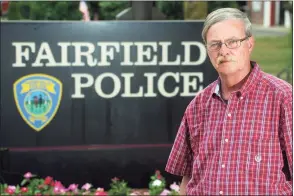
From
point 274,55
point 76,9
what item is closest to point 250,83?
point 274,55

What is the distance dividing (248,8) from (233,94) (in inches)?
207

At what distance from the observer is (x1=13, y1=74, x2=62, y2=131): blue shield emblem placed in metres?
5.05

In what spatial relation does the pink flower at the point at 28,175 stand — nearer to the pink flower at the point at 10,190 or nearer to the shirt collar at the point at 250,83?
the pink flower at the point at 10,190

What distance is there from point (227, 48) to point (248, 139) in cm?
22

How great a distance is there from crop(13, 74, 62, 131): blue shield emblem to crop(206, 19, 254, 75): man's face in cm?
355

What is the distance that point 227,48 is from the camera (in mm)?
1587

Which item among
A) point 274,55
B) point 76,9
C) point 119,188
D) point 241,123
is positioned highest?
point 76,9

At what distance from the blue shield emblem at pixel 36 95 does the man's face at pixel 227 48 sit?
3549 mm

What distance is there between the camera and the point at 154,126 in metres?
5.22

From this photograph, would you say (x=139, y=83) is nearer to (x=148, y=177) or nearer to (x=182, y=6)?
(x=148, y=177)

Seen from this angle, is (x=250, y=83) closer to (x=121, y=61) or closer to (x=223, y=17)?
(x=223, y=17)

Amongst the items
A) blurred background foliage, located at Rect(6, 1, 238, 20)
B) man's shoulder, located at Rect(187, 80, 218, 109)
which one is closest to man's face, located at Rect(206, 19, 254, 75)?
man's shoulder, located at Rect(187, 80, 218, 109)

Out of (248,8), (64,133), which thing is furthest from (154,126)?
(248,8)

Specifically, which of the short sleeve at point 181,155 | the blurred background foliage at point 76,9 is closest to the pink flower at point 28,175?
the blurred background foliage at point 76,9
